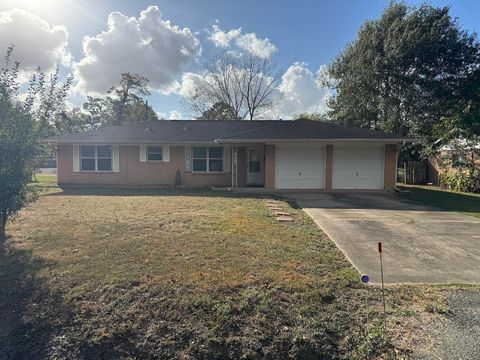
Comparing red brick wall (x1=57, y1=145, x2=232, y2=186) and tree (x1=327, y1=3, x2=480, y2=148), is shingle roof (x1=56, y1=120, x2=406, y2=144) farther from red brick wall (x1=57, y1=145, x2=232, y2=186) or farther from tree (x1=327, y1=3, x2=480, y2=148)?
tree (x1=327, y1=3, x2=480, y2=148)

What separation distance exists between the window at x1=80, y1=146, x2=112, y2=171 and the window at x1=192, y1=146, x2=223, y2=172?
464cm

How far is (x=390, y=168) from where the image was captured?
14773 mm

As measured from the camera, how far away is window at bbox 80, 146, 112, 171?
55.3 ft

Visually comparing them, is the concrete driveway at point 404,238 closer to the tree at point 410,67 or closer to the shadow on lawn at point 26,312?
the shadow on lawn at point 26,312

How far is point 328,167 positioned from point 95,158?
12176 millimetres

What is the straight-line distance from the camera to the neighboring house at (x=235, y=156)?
575 inches

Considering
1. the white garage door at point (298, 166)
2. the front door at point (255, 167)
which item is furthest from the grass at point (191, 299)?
the front door at point (255, 167)

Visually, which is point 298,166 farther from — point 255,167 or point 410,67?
point 410,67

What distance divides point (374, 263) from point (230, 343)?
3.16m

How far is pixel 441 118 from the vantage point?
18562mm

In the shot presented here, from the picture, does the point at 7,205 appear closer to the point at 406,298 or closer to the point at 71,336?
the point at 71,336

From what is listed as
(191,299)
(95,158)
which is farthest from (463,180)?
(95,158)

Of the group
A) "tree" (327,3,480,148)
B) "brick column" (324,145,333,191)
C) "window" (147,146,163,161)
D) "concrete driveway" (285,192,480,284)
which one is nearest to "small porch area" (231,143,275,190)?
"brick column" (324,145,333,191)

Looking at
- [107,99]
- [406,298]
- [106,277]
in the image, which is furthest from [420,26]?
[107,99]
